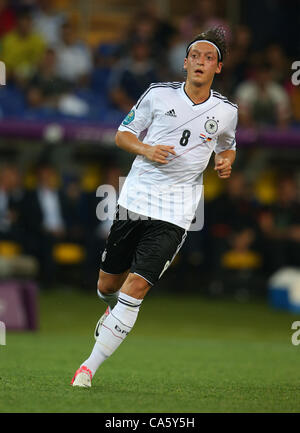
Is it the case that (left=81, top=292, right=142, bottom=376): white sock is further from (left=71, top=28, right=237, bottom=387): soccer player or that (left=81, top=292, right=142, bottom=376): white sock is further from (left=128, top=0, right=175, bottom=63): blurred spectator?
(left=128, top=0, right=175, bottom=63): blurred spectator

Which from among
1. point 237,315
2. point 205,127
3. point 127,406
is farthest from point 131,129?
point 237,315

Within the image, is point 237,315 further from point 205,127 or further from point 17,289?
point 205,127

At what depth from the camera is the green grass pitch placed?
18.6ft

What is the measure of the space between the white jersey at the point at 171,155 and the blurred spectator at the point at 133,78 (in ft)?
28.2

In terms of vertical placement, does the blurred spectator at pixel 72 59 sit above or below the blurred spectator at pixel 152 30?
below

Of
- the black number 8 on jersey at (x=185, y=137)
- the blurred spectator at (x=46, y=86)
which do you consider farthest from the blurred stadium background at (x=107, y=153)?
the black number 8 on jersey at (x=185, y=137)

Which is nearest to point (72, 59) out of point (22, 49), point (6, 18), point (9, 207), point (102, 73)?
point (102, 73)

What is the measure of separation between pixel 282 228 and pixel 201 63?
9.89m

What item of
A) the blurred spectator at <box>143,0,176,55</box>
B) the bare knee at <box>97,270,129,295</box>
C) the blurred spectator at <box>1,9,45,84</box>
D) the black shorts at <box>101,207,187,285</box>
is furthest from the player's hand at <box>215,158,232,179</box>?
the blurred spectator at <box>143,0,176,55</box>

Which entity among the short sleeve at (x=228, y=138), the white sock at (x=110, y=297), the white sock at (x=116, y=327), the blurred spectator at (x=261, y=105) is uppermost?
the blurred spectator at (x=261, y=105)

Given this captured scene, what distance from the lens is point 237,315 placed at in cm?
1398

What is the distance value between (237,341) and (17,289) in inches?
113

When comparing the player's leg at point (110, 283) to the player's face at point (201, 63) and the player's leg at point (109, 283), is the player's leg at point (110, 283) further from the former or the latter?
the player's face at point (201, 63)

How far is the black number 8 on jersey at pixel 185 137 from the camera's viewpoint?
6.54 m
